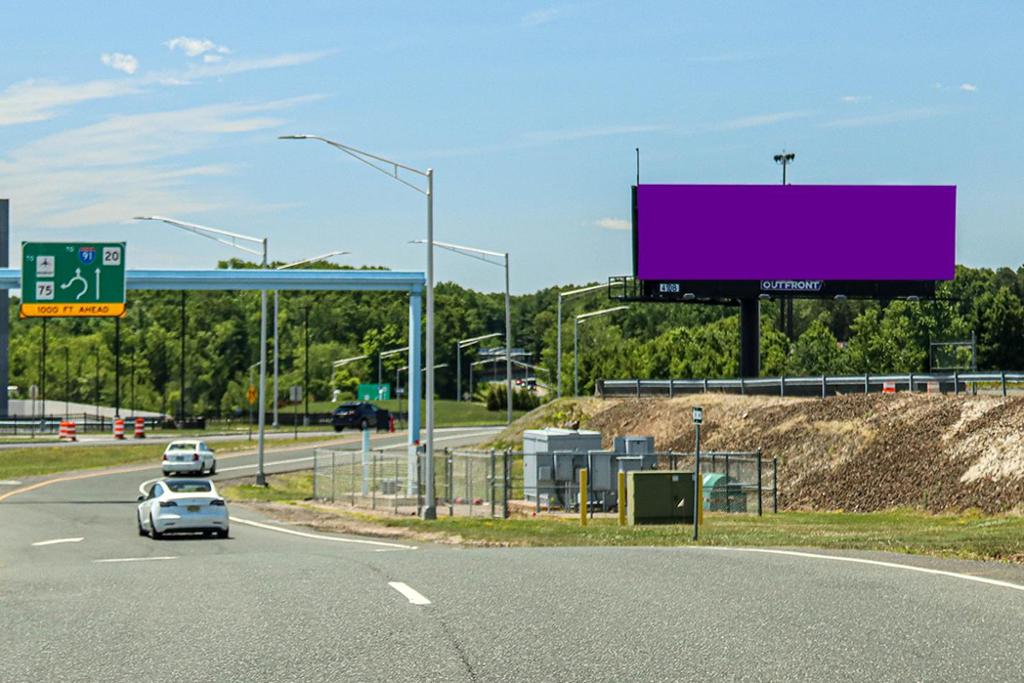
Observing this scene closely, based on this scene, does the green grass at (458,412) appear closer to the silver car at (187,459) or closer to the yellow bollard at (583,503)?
the silver car at (187,459)

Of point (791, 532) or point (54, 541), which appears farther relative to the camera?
point (54, 541)

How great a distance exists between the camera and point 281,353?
19225 centimetres

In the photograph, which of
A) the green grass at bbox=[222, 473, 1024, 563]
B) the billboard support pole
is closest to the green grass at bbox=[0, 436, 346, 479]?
the green grass at bbox=[222, 473, 1024, 563]

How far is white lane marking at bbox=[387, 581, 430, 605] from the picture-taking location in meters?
11.9

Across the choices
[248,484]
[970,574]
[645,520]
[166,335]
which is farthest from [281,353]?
[970,574]

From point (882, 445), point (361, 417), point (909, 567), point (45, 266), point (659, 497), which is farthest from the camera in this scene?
point (361, 417)

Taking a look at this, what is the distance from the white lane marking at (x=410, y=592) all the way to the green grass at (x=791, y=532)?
8.95m

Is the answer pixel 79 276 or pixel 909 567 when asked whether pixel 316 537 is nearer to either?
pixel 909 567

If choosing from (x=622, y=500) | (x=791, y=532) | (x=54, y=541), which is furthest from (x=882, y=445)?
(x=54, y=541)

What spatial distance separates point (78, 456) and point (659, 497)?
48.4 meters

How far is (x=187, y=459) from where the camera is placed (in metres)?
60.9

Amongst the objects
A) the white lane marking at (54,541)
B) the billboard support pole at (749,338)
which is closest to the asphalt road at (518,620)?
the white lane marking at (54,541)

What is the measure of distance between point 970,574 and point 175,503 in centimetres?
2179

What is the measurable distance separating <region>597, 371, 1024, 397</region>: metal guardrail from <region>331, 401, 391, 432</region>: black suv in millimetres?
32276
